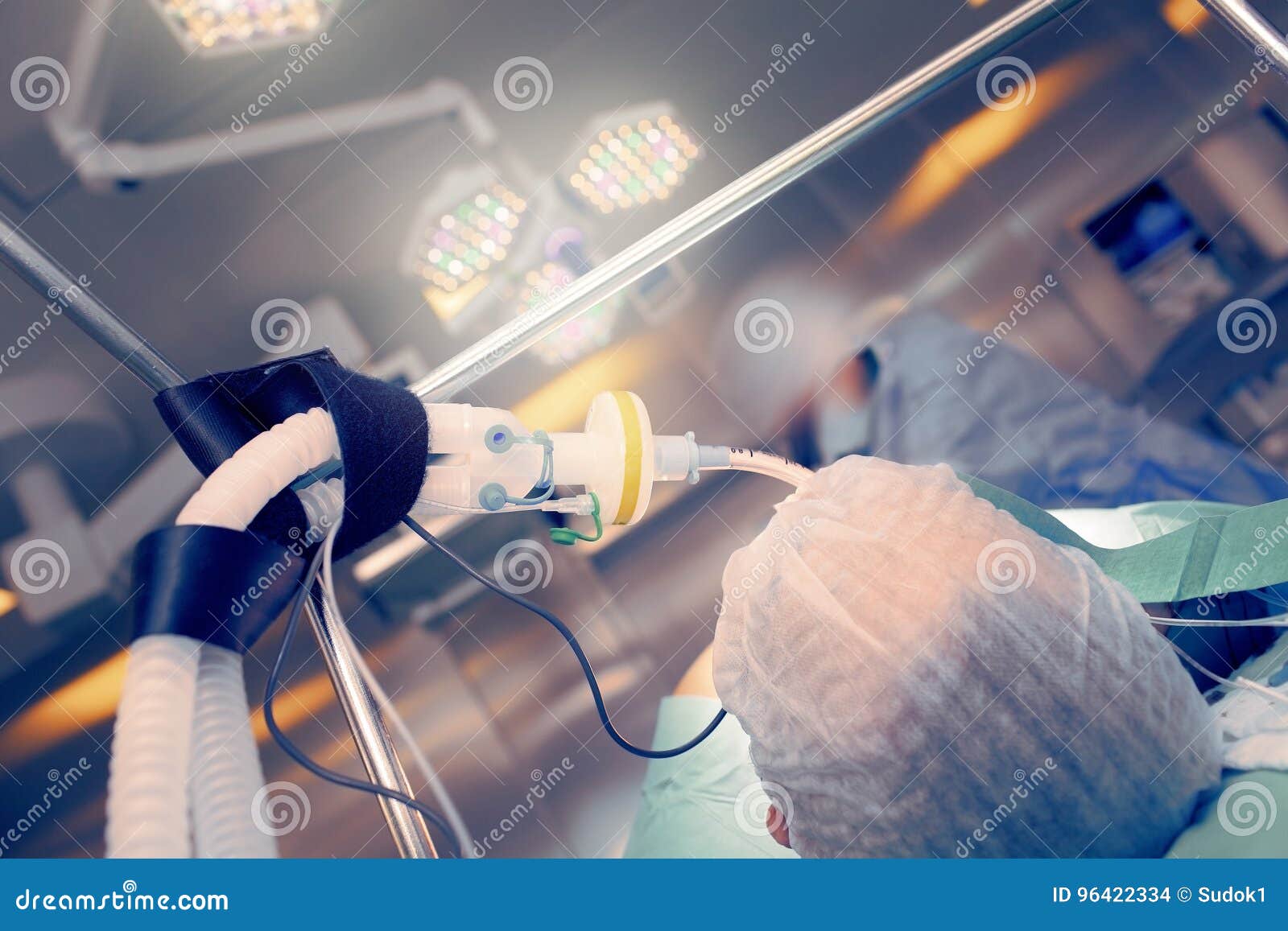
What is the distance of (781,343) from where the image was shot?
4.59 feet

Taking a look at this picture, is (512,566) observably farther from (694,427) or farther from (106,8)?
(106,8)

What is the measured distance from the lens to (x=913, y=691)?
60cm

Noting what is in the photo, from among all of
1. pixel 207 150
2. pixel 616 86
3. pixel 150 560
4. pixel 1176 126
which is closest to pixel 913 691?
pixel 150 560

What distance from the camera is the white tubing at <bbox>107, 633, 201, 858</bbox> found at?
0.33 meters

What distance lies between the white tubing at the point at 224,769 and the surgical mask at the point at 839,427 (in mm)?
1150

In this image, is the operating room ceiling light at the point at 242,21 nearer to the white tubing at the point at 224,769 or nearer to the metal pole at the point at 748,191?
the metal pole at the point at 748,191

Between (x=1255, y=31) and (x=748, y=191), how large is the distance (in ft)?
2.07

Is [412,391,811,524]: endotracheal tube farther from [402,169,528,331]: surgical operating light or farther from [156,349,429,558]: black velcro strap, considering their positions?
[402,169,528,331]: surgical operating light

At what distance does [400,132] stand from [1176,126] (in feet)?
5.72

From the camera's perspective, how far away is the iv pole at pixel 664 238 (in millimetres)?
718

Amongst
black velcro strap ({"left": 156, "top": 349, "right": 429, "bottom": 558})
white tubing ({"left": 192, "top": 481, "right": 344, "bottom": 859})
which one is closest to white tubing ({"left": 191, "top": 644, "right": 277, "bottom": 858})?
white tubing ({"left": 192, "top": 481, "right": 344, "bottom": 859})

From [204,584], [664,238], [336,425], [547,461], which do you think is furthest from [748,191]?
[204,584]

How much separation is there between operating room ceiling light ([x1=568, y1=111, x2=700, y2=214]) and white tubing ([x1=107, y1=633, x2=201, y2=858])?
4.02ft

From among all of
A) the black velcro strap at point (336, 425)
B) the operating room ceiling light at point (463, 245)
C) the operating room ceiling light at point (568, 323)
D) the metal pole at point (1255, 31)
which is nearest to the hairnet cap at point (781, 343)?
the operating room ceiling light at point (568, 323)
